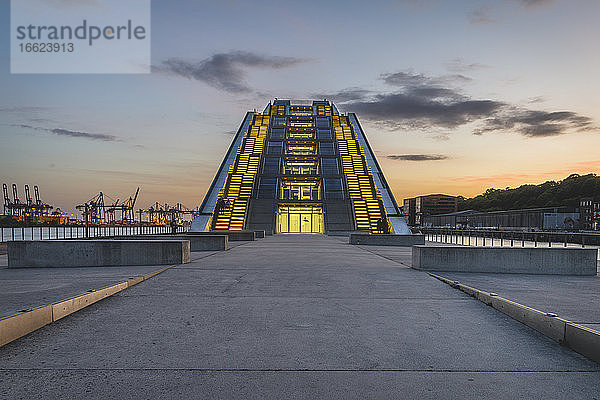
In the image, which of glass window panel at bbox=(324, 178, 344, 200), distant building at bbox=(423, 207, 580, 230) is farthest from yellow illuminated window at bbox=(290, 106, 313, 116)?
glass window panel at bbox=(324, 178, 344, 200)

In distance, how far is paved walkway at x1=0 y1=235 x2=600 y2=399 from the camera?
4043 mm

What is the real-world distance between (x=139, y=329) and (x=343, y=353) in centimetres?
283

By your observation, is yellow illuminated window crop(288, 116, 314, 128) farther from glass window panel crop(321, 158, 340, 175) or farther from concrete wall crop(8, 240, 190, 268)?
concrete wall crop(8, 240, 190, 268)

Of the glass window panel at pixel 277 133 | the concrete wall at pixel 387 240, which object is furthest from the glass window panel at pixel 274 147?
the concrete wall at pixel 387 240

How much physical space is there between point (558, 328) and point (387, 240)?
2076cm

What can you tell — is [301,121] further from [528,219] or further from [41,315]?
[41,315]

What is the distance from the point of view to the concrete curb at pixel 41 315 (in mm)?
5359

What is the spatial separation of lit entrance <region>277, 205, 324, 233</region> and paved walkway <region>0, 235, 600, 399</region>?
44.5 m

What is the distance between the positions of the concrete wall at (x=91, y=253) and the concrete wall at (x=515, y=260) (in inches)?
299

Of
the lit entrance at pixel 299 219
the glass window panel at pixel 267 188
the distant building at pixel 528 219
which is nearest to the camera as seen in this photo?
the glass window panel at pixel 267 188

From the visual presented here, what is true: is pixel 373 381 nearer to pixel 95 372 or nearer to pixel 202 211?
pixel 95 372

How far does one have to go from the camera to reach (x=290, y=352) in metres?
5.06

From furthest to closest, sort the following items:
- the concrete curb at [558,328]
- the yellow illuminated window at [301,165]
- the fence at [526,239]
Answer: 1. the yellow illuminated window at [301,165]
2. the fence at [526,239]
3. the concrete curb at [558,328]

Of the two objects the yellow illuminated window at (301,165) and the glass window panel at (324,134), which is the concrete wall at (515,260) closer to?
the yellow illuminated window at (301,165)
